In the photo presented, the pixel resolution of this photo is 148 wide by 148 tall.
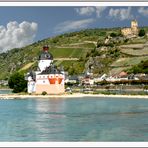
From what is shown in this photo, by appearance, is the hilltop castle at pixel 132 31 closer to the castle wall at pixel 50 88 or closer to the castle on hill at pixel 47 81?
the castle on hill at pixel 47 81

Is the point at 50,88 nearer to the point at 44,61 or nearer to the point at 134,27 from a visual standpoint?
the point at 44,61

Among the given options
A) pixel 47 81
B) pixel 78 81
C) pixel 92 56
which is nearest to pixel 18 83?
pixel 47 81

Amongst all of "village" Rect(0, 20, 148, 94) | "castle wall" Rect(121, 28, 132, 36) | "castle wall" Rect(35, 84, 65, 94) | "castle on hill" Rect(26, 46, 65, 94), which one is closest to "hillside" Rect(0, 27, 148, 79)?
"castle wall" Rect(121, 28, 132, 36)

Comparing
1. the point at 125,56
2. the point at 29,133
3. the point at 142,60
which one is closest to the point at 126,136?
the point at 29,133

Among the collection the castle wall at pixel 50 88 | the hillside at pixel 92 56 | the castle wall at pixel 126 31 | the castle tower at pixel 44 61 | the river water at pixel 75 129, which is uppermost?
the castle wall at pixel 126 31

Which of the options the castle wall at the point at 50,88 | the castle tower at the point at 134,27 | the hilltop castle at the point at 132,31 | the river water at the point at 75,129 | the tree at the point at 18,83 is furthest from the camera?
the castle tower at the point at 134,27

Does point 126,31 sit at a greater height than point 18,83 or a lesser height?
greater

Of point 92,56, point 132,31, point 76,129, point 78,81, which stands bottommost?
point 76,129

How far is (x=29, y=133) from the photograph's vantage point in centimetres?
823

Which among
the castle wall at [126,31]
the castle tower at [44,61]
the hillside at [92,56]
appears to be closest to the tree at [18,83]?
the castle tower at [44,61]

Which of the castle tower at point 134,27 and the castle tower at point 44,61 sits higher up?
the castle tower at point 134,27

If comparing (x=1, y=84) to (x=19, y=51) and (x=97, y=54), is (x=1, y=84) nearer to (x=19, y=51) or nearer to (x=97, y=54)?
(x=97, y=54)

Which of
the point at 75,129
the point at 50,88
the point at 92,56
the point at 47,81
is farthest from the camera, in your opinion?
the point at 92,56
